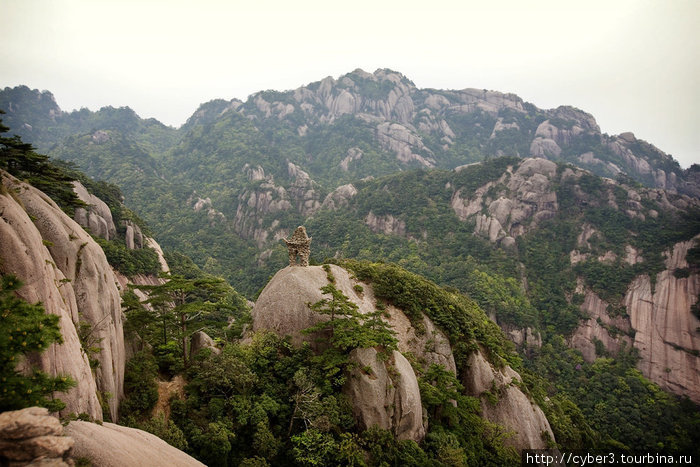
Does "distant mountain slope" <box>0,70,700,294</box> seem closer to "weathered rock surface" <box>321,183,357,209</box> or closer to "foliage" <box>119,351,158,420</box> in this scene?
"weathered rock surface" <box>321,183,357,209</box>

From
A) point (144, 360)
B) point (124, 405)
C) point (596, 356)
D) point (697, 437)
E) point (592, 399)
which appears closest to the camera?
point (124, 405)

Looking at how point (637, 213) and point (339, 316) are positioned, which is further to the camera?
point (637, 213)

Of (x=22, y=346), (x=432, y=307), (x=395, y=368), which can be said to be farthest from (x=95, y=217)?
(x=432, y=307)

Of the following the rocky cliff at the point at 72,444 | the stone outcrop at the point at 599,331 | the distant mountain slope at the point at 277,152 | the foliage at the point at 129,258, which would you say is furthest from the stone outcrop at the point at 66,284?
the stone outcrop at the point at 599,331

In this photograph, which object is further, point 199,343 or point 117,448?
point 199,343

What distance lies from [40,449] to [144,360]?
10872 millimetres

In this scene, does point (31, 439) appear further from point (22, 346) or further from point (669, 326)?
point (669, 326)

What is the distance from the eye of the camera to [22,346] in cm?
792

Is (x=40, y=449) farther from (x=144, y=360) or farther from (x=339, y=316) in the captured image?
(x=339, y=316)

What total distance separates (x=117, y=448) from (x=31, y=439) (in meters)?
2.55

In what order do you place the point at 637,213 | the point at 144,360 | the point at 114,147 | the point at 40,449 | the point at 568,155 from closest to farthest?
the point at 40,449 < the point at 144,360 < the point at 637,213 < the point at 114,147 < the point at 568,155

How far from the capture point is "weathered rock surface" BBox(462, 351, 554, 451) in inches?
885

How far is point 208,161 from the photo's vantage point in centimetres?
13362

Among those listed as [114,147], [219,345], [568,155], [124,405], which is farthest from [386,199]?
[568,155]
